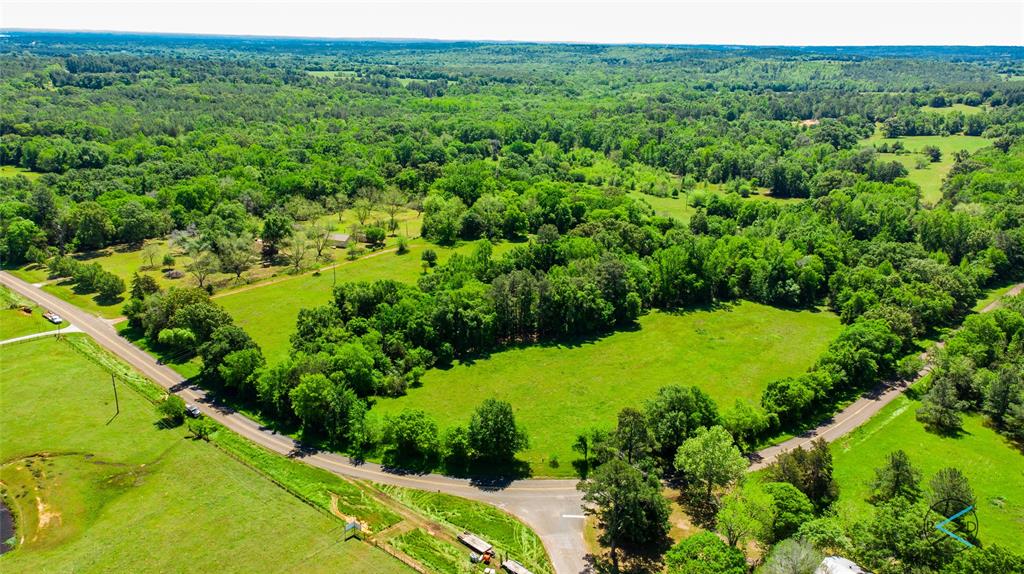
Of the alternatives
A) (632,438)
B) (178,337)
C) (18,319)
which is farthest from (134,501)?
(18,319)

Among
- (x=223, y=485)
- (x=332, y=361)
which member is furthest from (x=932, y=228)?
(x=223, y=485)

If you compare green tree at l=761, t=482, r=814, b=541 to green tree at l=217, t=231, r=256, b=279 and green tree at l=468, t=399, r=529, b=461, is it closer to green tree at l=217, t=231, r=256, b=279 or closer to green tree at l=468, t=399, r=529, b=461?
green tree at l=468, t=399, r=529, b=461

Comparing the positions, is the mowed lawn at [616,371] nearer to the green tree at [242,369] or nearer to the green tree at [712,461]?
the green tree at [712,461]

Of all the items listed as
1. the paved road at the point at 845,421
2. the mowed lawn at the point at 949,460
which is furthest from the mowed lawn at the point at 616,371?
the mowed lawn at the point at 949,460

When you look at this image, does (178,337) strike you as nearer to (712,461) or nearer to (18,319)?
(18,319)

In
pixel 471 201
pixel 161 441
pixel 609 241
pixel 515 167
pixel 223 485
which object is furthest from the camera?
pixel 515 167

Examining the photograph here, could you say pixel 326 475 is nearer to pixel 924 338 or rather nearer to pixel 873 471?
pixel 873 471
